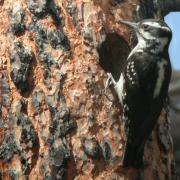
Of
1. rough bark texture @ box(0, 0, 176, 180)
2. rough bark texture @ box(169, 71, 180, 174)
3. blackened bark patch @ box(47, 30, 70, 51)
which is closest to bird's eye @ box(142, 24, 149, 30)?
rough bark texture @ box(0, 0, 176, 180)

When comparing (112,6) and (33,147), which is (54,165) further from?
(112,6)

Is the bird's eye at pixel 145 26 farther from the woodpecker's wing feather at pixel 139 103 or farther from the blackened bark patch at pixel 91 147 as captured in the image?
the blackened bark patch at pixel 91 147

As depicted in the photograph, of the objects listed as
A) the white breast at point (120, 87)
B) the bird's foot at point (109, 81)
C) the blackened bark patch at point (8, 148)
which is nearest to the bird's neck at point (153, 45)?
the white breast at point (120, 87)

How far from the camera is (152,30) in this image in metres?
4.33

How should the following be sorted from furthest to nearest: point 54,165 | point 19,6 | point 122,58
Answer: point 122,58
point 19,6
point 54,165

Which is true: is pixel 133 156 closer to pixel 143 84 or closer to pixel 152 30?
pixel 143 84

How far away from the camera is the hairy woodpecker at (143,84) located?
394 centimetres

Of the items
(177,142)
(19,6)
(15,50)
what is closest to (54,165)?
(15,50)

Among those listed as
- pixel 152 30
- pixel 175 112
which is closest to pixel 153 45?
pixel 152 30

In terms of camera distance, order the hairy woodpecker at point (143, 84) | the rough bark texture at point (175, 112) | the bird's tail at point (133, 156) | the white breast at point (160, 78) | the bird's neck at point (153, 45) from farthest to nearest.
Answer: the rough bark texture at point (175, 112), the bird's neck at point (153, 45), the white breast at point (160, 78), the hairy woodpecker at point (143, 84), the bird's tail at point (133, 156)

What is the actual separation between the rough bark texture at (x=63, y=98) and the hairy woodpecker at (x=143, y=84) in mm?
79

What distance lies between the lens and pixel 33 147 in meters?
3.93

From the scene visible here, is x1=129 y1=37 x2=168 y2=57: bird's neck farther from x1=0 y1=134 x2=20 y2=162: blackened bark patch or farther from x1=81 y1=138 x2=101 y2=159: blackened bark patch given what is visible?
x1=0 y1=134 x2=20 y2=162: blackened bark patch

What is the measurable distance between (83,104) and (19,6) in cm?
76
